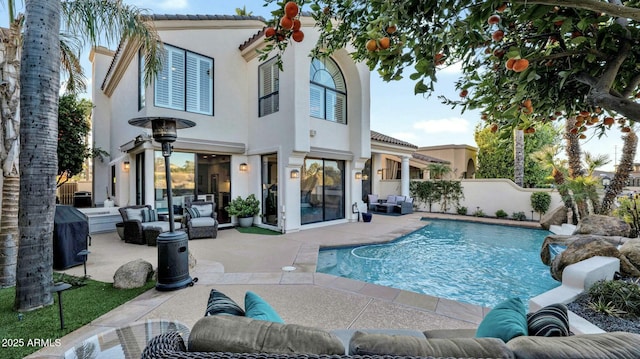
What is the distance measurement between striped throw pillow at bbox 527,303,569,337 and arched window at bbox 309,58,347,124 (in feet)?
30.8

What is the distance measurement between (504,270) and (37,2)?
955cm

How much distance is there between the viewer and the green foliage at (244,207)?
34.0 feet

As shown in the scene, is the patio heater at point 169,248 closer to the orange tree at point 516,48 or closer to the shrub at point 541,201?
the orange tree at point 516,48

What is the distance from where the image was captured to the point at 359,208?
12.4m

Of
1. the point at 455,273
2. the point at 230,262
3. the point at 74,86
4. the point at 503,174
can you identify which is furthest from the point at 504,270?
the point at 503,174

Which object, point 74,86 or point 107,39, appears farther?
point 74,86

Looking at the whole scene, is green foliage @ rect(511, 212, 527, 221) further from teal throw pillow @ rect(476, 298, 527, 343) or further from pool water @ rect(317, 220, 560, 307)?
teal throw pillow @ rect(476, 298, 527, 343)

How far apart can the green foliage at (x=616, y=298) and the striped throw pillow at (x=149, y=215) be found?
9787mm

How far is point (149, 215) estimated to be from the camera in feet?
27.6

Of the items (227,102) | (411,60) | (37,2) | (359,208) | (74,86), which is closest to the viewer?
(411,60)

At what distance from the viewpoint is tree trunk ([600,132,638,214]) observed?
8.68 meters

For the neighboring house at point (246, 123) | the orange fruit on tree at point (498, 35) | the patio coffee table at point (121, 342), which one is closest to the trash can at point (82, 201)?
the neighboring house at point (246, 123)

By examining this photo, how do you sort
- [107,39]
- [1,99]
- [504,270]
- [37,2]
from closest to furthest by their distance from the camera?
1. [37,2]
2. [1,99]
3. [107,39]
4. [504,270]

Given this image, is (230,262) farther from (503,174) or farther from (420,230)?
(503,174)
